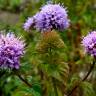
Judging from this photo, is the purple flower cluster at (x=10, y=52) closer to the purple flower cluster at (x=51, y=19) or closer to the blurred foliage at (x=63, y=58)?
the blurred foliage at (x=63, y=58)

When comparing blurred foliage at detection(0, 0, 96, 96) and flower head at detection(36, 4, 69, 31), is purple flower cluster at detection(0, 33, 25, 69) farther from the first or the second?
→ flower head at detection(36, 4, 69, 31)

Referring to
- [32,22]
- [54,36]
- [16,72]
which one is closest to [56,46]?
[54,36]

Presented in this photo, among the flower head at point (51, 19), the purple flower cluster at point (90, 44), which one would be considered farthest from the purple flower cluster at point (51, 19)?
the purple flower cluster at point (90, 44)

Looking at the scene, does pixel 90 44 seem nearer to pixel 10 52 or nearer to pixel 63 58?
pixel 63 58

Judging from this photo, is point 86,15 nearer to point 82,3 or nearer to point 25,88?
point 82,3

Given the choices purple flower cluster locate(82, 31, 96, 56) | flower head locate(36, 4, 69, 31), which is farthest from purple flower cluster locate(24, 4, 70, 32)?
purple flower cluster locate(82, 31, 96, 56)

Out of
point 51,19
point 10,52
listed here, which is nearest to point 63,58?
point 51,19
